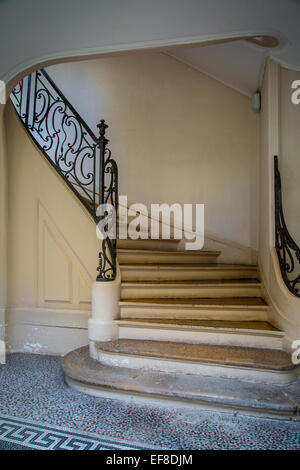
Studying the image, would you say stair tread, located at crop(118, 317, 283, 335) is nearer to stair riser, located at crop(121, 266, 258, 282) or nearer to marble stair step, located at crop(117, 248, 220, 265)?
stair riser, located at crop(121, 266, 258, 282)

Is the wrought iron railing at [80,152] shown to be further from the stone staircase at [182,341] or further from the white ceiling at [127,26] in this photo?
the white ceiling at [127,26]

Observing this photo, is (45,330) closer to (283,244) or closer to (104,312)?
(104,312)

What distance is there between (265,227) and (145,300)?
1.33 meters

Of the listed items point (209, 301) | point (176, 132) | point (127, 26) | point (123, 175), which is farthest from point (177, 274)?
point (176, 132)

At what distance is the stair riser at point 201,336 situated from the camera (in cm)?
238

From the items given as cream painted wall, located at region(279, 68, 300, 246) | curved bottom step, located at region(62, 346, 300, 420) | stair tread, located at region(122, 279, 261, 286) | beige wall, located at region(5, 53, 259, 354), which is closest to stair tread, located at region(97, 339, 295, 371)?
curved bottom step, located at region(62, 346, 300, 420)

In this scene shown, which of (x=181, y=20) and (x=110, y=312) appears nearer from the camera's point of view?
(x=181, y=20)

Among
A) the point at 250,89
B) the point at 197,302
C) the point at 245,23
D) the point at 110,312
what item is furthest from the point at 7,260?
the point at 250,89

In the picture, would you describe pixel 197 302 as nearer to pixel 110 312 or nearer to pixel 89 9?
pixel 110 312

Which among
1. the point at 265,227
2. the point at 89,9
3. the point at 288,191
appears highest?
the point at 89,9

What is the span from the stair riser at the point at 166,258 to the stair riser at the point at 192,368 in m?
1.14

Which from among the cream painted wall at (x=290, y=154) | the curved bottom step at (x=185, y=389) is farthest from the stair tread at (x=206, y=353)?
the cream painted wall at (x=290, y=154)

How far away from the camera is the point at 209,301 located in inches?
111

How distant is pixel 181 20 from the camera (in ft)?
7.71
